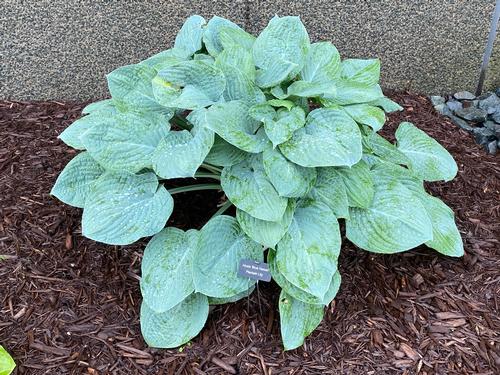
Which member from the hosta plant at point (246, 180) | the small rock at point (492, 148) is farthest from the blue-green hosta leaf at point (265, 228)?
the small rock at point (492, 148)

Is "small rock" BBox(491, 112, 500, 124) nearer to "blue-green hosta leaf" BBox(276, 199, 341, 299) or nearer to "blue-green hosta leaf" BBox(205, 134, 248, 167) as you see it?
"blue-green hosta leaf" BBox(276, 199, 341, 299)

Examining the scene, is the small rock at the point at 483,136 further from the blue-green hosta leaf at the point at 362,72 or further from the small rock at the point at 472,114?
the blue-green hosta leaf at the point at 362,72

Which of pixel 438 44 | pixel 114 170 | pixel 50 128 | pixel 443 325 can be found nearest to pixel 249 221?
pixel 114 170

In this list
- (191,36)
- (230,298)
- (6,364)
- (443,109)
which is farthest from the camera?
(443,109)

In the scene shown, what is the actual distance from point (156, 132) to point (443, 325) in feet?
4.24

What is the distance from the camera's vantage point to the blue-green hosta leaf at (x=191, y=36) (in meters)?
2.52

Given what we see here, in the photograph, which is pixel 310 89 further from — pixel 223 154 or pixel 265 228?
pixel 265 228

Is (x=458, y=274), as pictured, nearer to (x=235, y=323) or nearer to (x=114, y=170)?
(x=235, y=323)

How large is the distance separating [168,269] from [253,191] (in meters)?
0.42

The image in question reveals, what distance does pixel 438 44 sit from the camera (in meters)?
3.74

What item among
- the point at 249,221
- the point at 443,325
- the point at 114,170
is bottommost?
the point at 443,325

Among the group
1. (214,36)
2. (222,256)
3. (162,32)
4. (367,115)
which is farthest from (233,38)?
(162,32)

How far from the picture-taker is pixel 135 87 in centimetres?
231

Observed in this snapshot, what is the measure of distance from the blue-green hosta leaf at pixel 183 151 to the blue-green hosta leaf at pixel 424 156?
958 millimetres
